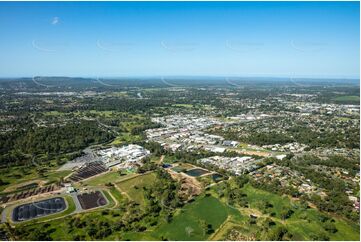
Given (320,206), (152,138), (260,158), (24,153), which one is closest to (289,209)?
(320,206)

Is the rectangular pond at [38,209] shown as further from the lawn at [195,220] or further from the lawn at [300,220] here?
the lawn at [300,220]

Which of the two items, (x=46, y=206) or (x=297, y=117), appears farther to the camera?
(x=297, y=117)

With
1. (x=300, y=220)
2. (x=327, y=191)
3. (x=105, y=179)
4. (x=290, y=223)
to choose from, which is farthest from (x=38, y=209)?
(x=327, y=191)

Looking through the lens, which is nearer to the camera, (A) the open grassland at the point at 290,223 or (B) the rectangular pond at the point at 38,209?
(A) the open grassland at the point at 290,223

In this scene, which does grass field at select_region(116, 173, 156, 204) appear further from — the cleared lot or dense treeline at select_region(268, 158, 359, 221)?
dense treeline at select_region(268, 158, 359, 221)

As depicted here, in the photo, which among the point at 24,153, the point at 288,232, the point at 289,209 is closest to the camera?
the point at 288,232

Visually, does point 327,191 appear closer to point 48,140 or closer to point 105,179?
point 105,179

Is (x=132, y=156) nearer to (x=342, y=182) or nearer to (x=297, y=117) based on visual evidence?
(x=342, y=182)

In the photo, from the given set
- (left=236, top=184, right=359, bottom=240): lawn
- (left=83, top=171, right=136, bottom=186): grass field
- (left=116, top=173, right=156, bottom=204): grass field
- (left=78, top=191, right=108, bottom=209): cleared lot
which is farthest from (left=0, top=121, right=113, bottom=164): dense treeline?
(left=236, top=184, right=359, bottom=240): lawn

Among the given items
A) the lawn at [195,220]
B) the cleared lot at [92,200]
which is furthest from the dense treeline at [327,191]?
the cleared lot at [92,200]
